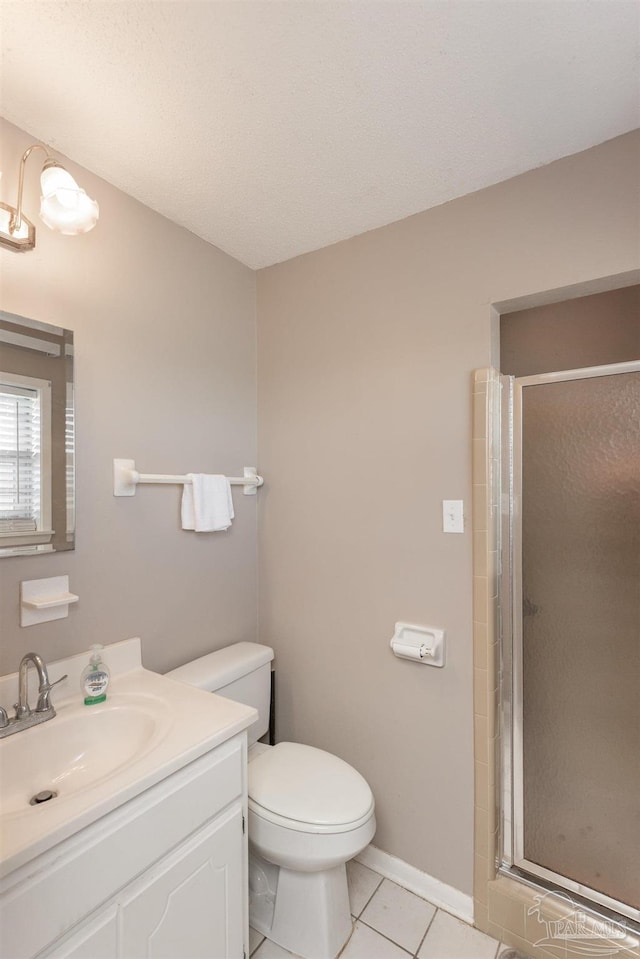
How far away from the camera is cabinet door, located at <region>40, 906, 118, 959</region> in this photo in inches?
32.3

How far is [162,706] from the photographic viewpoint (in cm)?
127

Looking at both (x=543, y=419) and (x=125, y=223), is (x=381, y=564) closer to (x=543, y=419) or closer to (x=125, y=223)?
(x=543, y=419)

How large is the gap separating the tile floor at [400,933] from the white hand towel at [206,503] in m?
1.34

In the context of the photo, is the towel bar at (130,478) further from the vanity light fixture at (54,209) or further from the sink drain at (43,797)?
the sink drain at (43,797)

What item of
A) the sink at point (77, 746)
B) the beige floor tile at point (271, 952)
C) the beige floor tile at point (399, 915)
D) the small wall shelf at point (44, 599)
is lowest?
the beige floor tile at point (399, 915)

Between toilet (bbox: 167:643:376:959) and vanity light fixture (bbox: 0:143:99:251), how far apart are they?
1.39m

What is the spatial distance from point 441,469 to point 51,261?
4.58 ft

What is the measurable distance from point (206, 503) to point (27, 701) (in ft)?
2.65

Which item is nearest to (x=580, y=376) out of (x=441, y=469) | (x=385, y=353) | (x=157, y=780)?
(x=441, y=469)

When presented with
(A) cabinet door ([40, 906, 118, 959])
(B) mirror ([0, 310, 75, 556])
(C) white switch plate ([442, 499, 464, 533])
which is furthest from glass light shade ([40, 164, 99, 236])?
(A) cabinet door ([40, 906, 118, 959])

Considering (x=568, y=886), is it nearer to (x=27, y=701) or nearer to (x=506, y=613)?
(x=506, y=613)

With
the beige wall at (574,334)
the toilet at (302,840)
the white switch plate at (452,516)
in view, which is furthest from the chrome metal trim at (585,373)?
the toilet at (302,840)

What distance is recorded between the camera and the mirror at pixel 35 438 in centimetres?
123

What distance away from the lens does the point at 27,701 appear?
1.17 metres
